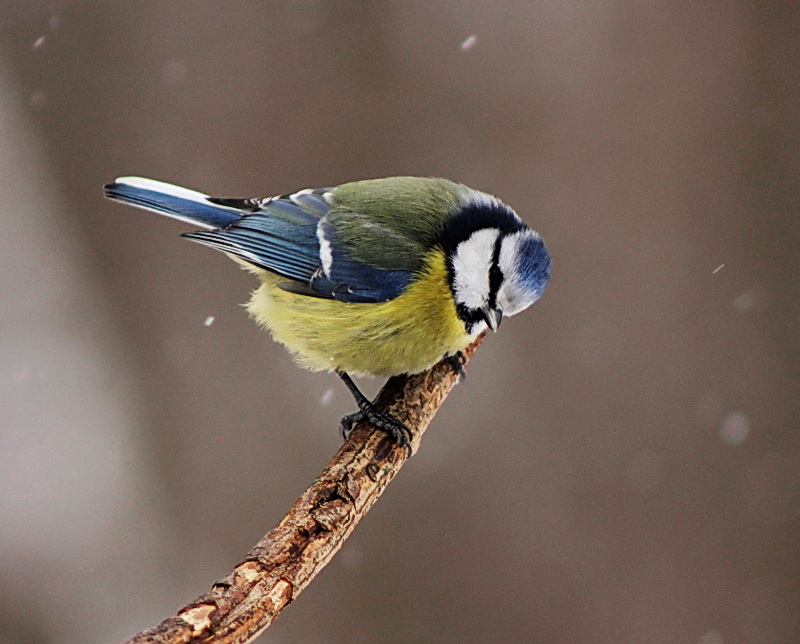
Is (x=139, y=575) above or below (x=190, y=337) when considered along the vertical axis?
below

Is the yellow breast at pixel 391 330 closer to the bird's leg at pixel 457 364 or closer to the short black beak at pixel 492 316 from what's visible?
the short black beak at pixel 492 316

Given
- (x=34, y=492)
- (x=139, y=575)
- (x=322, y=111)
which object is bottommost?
(x=139, y=575)

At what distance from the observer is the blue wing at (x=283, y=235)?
2.14m

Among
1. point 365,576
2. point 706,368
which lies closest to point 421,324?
point 365,576

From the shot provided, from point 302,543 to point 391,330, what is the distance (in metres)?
0.68

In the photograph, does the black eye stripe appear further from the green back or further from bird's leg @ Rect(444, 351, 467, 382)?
bird's leg @ Rect(444, 351, 467, 382)

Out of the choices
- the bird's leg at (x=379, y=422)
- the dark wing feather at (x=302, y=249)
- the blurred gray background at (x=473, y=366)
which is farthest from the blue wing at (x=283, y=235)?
the blurred gray background at (x=473, y=366)

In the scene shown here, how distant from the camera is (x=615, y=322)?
3.36 m

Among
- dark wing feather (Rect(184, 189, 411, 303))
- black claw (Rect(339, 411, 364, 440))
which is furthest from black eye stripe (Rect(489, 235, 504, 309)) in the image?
black claw (Rect(339, 411, 364, 440))

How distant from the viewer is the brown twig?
1.28 meters

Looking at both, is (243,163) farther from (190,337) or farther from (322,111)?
(190,337)

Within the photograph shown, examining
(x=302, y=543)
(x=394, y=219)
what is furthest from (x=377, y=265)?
(x=302, y=543)

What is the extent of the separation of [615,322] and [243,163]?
165 cm

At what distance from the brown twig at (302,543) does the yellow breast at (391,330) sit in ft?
0.49
